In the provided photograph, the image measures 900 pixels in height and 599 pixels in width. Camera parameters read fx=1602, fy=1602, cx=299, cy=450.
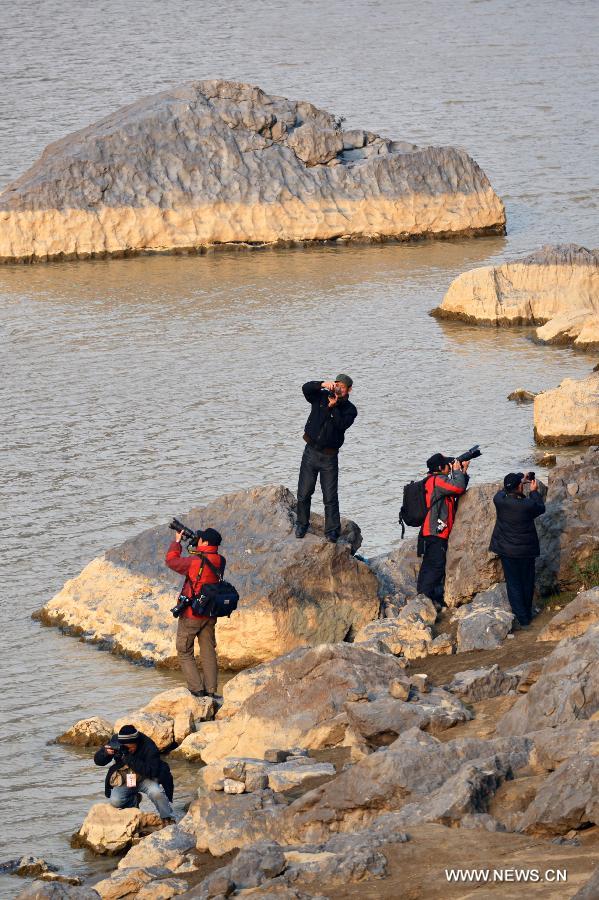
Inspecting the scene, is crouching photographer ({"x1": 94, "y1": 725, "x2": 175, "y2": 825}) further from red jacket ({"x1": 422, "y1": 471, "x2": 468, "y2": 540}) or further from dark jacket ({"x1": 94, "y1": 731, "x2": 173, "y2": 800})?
red jacket ({"x1": 422, "y1": 471, "x2": 468, "y2": 540})

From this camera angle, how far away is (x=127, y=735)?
41.7 ft

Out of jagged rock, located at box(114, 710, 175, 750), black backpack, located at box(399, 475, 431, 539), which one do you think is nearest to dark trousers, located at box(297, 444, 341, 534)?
black backpack, located at box(399, 475, 431, 539)

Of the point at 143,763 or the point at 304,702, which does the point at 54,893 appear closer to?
the point at 143,763

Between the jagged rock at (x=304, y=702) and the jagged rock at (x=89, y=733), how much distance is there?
3.34 ft

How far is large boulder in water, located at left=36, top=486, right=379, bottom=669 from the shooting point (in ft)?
55.5

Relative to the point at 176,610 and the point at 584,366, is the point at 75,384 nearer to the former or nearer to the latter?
the point at 584,366

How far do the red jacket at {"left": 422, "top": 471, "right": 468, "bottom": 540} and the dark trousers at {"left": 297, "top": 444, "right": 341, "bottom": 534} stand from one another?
0.98 metres

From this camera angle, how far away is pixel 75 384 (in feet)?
99.0

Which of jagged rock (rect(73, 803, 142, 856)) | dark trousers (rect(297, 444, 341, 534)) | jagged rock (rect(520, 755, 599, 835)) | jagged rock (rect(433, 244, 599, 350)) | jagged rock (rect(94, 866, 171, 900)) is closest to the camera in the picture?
jagged rock (rect(520, 755, 599, 835))

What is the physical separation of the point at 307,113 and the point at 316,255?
16.6 feet

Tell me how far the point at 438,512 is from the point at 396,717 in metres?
4.07

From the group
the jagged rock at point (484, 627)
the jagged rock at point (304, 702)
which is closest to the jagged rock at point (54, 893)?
the jagged rock at point (304, 702)

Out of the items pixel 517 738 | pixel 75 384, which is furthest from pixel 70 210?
pixel 517 738

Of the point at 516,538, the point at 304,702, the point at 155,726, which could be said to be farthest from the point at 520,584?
the point at 155,726
